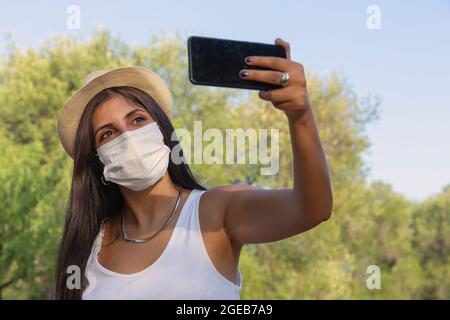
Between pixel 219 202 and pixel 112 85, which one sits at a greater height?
pixel 112 85

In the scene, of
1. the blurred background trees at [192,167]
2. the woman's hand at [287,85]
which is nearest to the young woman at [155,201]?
the woman's hand at [287,85]

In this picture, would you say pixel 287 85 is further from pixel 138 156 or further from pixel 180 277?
pixel 138 156

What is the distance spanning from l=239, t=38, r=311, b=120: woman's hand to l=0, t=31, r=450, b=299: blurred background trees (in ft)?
46.4

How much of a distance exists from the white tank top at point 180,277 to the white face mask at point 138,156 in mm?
296

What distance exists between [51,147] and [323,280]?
→ 33.5ft

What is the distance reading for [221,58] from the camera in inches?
73.2

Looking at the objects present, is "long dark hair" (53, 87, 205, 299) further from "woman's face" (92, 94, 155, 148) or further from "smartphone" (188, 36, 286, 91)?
"smartphone" (188, 36, 286, 91)

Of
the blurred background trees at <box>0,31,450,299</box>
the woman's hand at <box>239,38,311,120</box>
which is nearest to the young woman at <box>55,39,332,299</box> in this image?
the woman's hand at <box>239,38,311,120</box>

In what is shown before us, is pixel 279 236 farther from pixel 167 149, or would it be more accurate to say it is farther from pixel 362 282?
pixel 362 282

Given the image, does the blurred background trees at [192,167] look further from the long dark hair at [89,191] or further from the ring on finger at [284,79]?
the ring on finger at [284,79]

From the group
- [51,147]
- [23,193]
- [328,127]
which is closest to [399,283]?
[328,127]

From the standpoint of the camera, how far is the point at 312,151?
1839mm

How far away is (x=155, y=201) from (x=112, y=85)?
522 mm

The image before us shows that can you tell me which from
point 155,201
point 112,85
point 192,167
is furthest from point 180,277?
point 192,167
